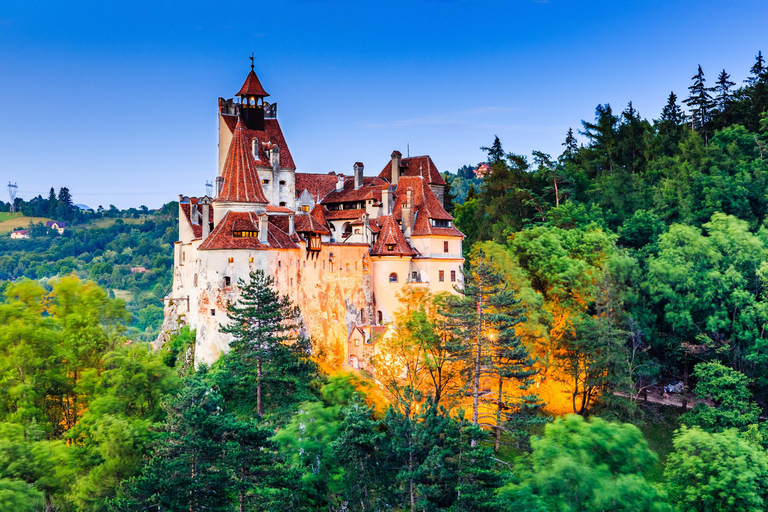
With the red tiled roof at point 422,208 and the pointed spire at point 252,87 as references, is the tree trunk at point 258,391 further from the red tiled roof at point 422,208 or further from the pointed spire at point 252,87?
the pointed spire at point 252,87

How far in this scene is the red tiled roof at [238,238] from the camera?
47438 mm

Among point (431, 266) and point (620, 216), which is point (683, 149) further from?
point (431, 266)

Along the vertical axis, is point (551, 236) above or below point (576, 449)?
above

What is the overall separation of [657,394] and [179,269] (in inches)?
1511

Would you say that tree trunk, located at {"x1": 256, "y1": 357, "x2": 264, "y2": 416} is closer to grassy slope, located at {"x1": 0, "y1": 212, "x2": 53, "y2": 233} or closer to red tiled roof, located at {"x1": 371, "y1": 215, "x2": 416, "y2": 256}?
red tiled roof, located at {"x1": 371, "y1": 215, "x2": 416, "y2": 256}

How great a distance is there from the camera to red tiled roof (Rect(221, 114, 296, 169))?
5619 centimetres

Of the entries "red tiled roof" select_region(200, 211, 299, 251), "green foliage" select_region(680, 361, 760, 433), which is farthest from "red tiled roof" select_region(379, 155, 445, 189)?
"green foliage" select_region(680, 361, 760, 433)

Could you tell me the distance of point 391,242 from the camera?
51719 millimetres

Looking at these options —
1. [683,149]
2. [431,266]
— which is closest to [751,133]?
[683,149]

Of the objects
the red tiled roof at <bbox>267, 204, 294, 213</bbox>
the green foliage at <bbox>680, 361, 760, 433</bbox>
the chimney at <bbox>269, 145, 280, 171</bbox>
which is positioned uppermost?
the chimney at <bbox>269, 145, 280, 171</bbox>

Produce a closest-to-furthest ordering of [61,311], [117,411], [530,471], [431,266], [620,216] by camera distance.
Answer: [530,471]
[117,411]
[61,311]
[431,266]
[620,216]

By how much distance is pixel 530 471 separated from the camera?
3186 centimetres

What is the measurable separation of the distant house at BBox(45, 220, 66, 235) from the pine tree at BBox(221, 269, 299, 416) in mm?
122000

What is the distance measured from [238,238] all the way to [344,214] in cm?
1026
